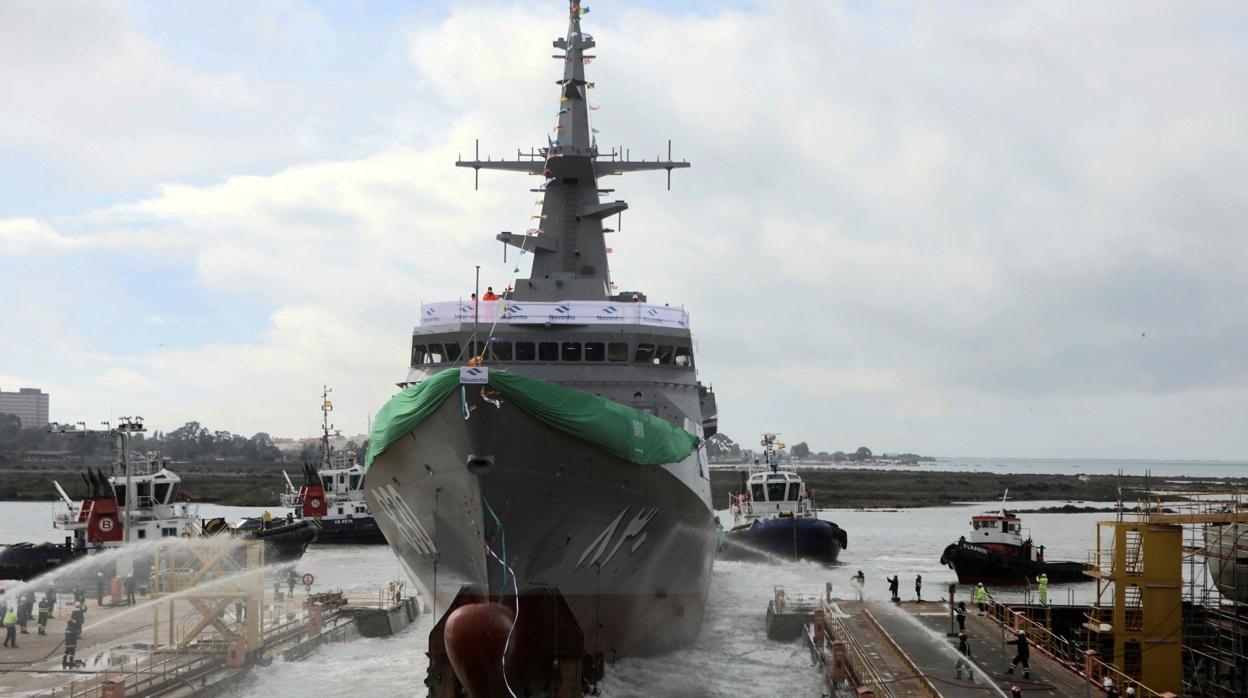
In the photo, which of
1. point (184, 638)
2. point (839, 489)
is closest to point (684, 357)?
point (184, 638)

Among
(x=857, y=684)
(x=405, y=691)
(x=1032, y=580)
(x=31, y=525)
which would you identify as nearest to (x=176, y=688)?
(x=405, y=691)

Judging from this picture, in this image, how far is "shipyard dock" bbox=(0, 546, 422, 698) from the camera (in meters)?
21.5

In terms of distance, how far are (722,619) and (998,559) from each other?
18.3 metres

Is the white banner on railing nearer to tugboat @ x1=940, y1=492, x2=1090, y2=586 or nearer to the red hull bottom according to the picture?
the red hull bottom

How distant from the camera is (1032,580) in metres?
48.8

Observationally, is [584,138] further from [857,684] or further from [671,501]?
[857,684]

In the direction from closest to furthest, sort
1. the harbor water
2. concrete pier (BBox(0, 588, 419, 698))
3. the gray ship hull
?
the gray ship hull < concrete pier (BBox(0, 588, 419, 698)) < the harbor water

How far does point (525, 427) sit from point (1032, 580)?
38.1 meters

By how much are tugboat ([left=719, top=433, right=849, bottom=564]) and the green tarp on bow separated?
3469cm

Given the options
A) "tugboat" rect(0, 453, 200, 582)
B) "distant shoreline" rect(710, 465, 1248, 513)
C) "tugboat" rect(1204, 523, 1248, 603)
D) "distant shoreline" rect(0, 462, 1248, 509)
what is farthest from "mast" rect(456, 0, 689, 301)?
"distant shoreline" rect(710, 465, 1248, 513)

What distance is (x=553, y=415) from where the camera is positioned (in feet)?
58.2

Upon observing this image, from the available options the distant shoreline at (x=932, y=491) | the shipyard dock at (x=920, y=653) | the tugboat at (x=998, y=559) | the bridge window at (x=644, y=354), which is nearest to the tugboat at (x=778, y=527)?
the tugboat at (x=998, y=559)

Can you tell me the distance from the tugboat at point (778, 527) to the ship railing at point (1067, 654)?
787 inches

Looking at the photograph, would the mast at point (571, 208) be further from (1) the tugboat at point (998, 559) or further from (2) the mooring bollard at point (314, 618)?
(1) the tugboat at point (998, 559)
